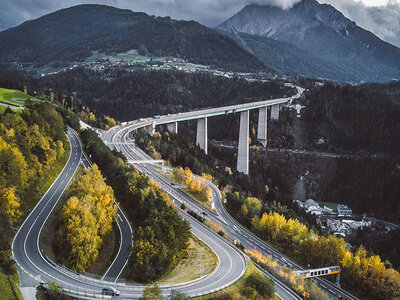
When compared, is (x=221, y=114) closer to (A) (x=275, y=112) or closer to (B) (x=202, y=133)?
(B) (x=202, y=133)

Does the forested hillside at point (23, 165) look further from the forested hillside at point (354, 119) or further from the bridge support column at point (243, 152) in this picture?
the forested hillside at point (354, 119)

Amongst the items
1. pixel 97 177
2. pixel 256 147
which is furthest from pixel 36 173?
pixel 256 147

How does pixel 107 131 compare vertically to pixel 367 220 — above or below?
above

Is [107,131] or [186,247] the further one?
[107,131]

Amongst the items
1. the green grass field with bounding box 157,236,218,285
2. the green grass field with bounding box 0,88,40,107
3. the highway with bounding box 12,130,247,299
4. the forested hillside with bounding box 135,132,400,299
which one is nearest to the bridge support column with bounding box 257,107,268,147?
the forested hillside with bounding box 135,132,400,299

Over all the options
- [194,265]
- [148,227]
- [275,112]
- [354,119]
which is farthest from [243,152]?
[148,227]

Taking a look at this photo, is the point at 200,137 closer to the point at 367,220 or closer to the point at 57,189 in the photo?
the point at 367,220

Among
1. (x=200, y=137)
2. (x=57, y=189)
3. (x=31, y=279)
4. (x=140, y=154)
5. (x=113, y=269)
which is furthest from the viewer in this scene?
(x=200, y=137)

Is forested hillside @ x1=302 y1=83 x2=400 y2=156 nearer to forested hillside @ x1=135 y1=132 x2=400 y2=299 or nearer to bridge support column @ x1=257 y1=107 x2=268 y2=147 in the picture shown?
bridge support column @ x1=257 y1=107 x2=268 y2=147
